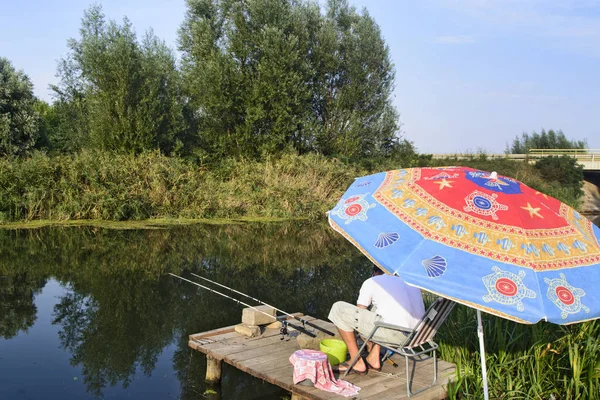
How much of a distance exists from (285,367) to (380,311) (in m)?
0.91

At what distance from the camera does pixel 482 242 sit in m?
3.37

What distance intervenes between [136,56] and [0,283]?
13.1 m

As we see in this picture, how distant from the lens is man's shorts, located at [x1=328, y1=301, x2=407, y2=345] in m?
4.22

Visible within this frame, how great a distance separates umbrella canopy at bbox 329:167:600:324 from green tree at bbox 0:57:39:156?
17470 millimetres

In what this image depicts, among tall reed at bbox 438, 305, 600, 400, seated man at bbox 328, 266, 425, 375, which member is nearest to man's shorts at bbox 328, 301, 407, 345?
seated man at bbox 328, 266, 425, 375

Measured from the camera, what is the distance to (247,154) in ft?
74.4

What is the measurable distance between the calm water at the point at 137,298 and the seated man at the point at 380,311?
4.15ft

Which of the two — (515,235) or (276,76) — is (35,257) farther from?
(276,76)

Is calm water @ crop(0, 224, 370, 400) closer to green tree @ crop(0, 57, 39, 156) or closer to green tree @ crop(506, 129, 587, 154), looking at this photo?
green tree @ crop(0, 57, 39, 156)

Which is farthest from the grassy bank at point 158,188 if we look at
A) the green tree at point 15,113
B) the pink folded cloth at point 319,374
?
the pink folded cloth at point 319,374

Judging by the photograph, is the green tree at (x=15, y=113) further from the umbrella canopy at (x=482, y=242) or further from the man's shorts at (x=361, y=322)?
the umbrella canopy at (x=482, y=242)

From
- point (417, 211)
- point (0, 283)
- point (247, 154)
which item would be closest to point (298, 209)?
point (247, 154)

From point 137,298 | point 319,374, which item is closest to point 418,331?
point 319,374

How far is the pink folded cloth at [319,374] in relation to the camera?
4124mm
